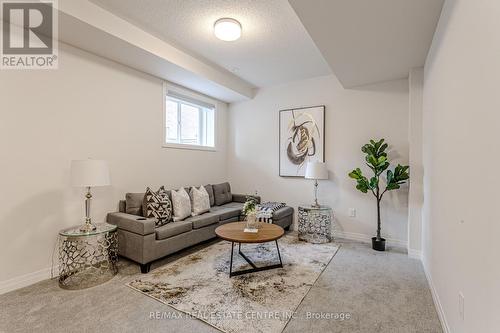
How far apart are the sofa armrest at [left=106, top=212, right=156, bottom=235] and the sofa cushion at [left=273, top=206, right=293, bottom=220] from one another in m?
1.91

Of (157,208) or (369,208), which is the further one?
(369,208)

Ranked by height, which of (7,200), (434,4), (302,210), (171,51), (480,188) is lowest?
(302,210)

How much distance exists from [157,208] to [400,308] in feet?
9.01

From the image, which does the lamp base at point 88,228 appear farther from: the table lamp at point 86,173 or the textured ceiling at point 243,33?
the textured ceiling at point 243,33

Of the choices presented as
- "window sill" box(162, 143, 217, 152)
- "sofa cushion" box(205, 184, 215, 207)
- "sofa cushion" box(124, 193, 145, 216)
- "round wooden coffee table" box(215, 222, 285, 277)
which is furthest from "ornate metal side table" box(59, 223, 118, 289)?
"sofa cushion" box(205, 184, 215, 207)

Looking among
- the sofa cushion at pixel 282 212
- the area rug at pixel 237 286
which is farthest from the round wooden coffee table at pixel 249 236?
the sofa cushion at pixel 282 212

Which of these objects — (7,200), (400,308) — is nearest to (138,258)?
(7,200)

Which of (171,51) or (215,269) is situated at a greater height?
(171,51)

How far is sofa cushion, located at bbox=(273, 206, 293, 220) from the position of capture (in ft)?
13.2

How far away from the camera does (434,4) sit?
2.01 meters

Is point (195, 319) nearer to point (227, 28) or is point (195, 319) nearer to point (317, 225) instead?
point (317, 225)

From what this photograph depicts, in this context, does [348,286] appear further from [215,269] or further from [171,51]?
[171,51]

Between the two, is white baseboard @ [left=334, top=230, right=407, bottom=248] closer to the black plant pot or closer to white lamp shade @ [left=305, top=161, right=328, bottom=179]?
the black plant pot

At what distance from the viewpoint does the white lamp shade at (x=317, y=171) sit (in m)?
3.99
